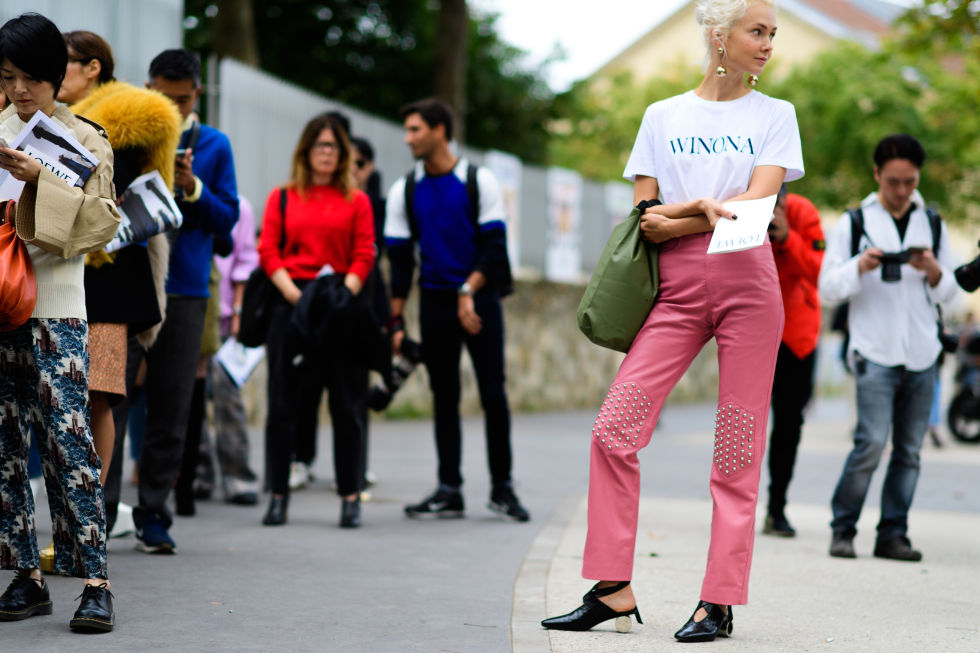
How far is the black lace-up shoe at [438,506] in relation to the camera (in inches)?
284

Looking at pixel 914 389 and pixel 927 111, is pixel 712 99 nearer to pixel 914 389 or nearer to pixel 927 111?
pixel 914 389

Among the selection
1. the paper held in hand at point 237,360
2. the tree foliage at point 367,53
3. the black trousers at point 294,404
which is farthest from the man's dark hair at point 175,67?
the tree foliage at point 367,53

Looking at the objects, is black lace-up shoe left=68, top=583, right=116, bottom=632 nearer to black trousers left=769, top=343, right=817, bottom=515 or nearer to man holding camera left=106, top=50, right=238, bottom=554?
man holding camera left=106, top=50, right=238, bottom=554

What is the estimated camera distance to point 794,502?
866 cm

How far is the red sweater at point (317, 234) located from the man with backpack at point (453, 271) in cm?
39

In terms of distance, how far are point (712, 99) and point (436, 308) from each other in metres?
2.96

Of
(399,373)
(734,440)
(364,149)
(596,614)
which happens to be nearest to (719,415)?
(734,440)

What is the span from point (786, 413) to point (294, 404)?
99.3 inches

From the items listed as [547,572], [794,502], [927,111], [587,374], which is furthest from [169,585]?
[927,111]

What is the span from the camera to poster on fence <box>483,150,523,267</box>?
17375 millimetres

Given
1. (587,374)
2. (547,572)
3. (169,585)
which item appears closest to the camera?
(169,585)

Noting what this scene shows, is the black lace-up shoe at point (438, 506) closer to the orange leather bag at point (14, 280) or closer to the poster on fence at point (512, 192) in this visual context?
the orange leather bag at point (14, 280)

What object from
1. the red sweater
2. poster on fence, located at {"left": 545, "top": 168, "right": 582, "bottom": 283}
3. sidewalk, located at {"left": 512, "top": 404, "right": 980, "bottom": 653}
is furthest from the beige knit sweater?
poster on fence, located at {"left": 545, "top": 168, "right": 582, "bottom": 283}

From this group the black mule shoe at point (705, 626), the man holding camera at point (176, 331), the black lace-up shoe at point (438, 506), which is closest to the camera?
the black mule shoe at point (705, 626)
